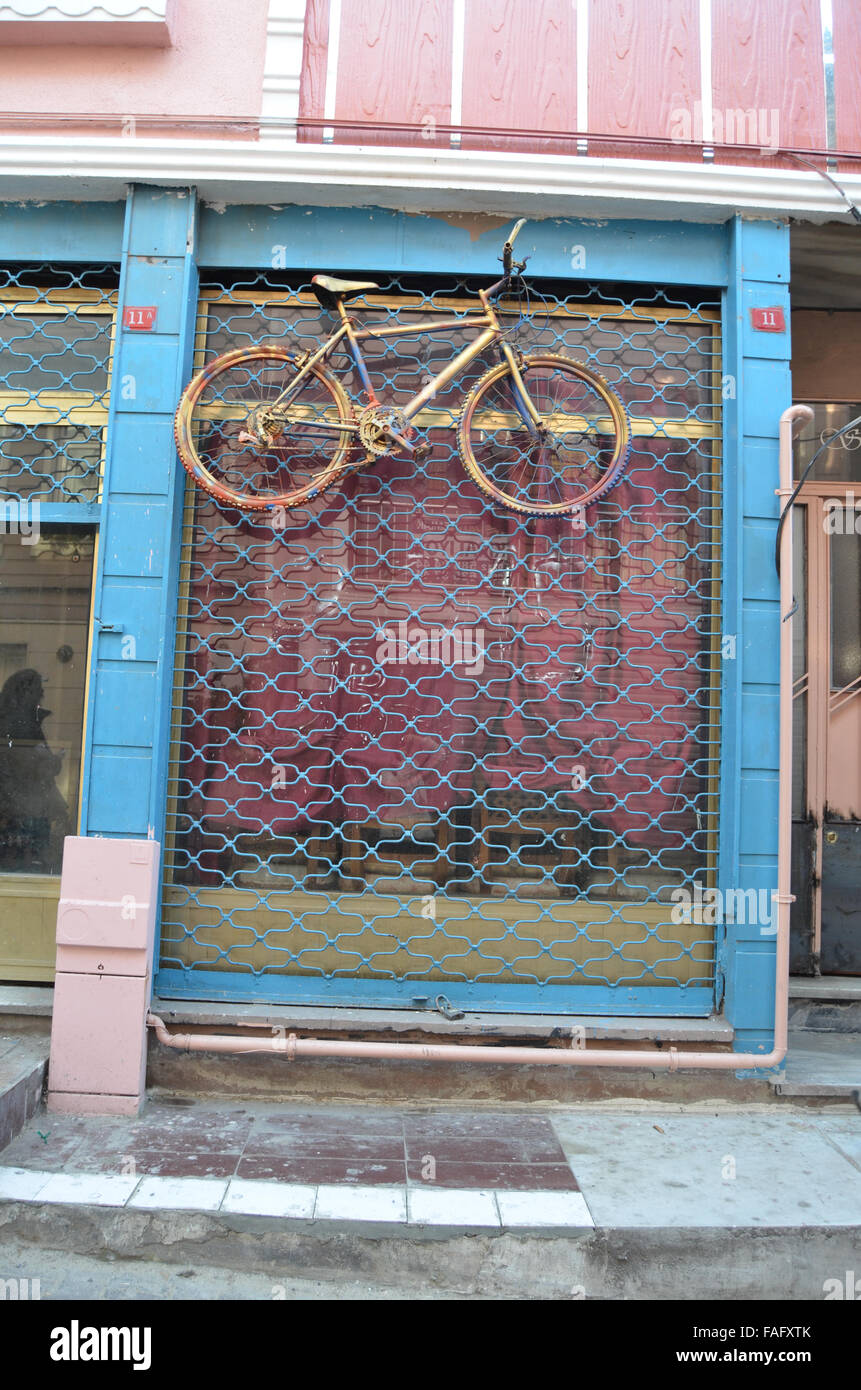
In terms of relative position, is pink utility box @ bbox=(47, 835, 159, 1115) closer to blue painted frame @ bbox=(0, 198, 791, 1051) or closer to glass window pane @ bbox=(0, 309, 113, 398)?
blue painted frame @ bbox=(0, 198, 791, 1051)

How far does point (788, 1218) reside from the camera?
369 cm

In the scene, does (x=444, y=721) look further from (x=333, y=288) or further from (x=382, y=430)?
(x=333, y=288)

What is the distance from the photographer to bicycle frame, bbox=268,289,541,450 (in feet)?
16.3

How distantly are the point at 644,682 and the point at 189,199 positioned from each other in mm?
3714

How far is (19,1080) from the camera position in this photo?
165 inches

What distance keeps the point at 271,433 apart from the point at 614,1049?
3.77 metres

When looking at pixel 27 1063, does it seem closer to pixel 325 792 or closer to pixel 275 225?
pixel 325 792

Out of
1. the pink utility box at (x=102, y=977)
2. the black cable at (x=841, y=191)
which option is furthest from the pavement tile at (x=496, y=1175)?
the black cable at (x=841, y=191)

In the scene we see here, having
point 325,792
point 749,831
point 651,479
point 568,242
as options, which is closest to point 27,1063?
point 325,792

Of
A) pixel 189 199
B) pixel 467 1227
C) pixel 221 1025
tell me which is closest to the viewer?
pixel 467 1227

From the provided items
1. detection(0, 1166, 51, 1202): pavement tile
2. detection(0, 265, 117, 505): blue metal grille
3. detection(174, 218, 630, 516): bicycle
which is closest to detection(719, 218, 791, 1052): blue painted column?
detection(174, 218, 630, 516): bicycle

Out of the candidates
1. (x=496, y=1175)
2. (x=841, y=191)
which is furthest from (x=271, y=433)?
(x=496, y=1175)

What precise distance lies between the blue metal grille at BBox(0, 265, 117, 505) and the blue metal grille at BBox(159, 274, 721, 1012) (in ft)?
2.23

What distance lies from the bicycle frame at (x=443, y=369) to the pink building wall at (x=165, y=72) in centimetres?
144
